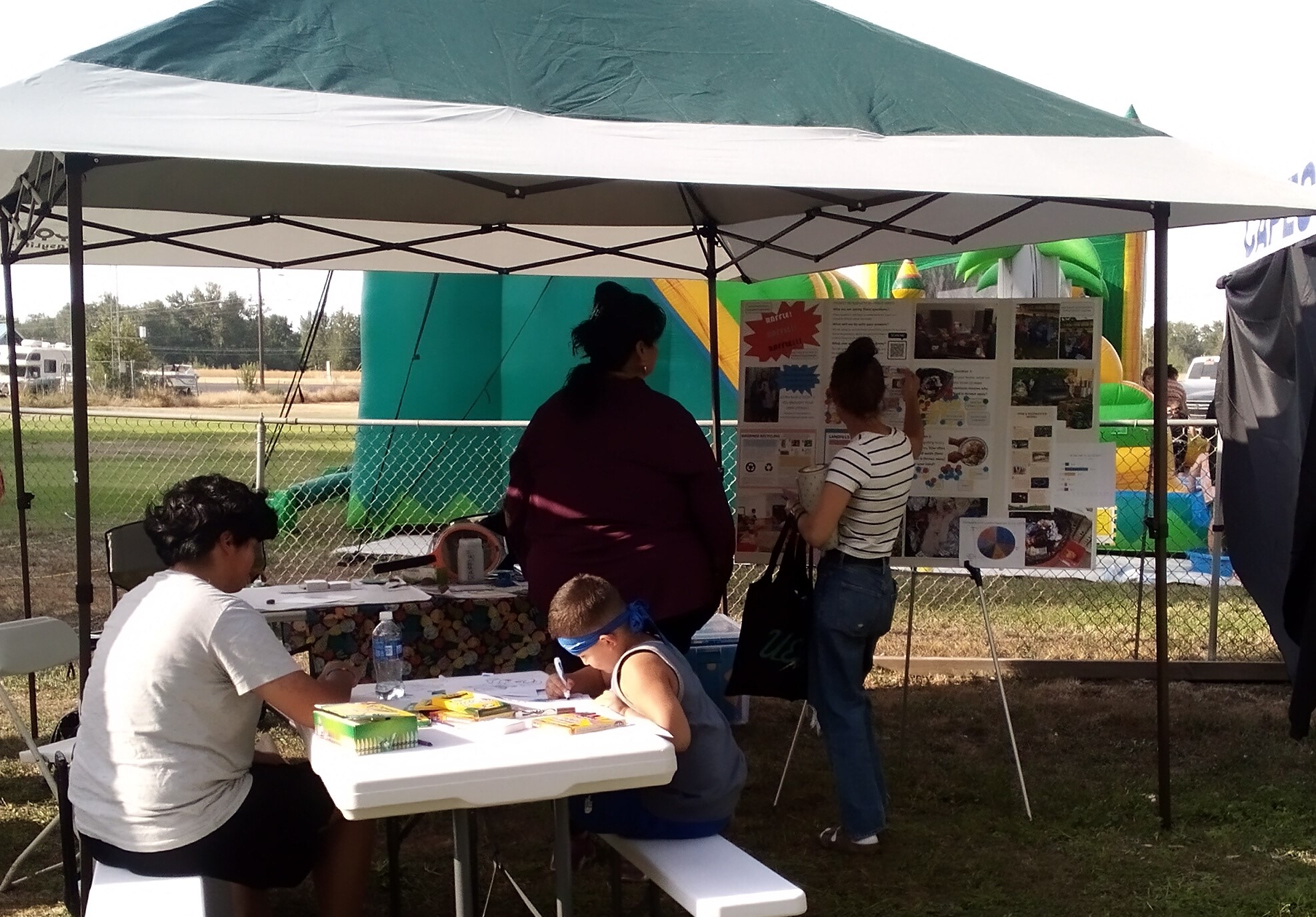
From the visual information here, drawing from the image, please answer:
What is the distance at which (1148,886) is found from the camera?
3795mm

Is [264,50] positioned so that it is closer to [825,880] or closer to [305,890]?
[305,890]

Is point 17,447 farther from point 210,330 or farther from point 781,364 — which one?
point 210,330

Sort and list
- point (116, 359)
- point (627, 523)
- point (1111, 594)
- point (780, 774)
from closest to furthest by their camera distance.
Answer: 1. point (627, 523)
2. point (780, 774)
3. point (1111, 594)
4. point (116, 359)

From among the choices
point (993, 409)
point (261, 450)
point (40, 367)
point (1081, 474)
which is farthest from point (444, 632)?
point (40, 367)

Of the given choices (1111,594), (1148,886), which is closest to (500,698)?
(1148,886)

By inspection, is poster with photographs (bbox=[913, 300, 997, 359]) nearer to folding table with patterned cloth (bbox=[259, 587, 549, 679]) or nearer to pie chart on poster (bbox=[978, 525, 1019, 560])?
pie chart on poster (bbox=[978, 525, 1019, 560])

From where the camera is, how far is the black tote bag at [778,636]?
13.2ft

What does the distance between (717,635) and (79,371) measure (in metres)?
2.93

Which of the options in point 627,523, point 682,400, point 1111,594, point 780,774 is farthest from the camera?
point 682,400

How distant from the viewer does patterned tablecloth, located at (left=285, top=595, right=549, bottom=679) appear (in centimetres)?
414

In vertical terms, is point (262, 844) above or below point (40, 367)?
below

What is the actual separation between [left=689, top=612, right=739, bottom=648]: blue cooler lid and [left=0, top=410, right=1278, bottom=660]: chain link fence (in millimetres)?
811

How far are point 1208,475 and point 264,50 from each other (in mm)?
7676

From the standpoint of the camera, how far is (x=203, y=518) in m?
2.74
